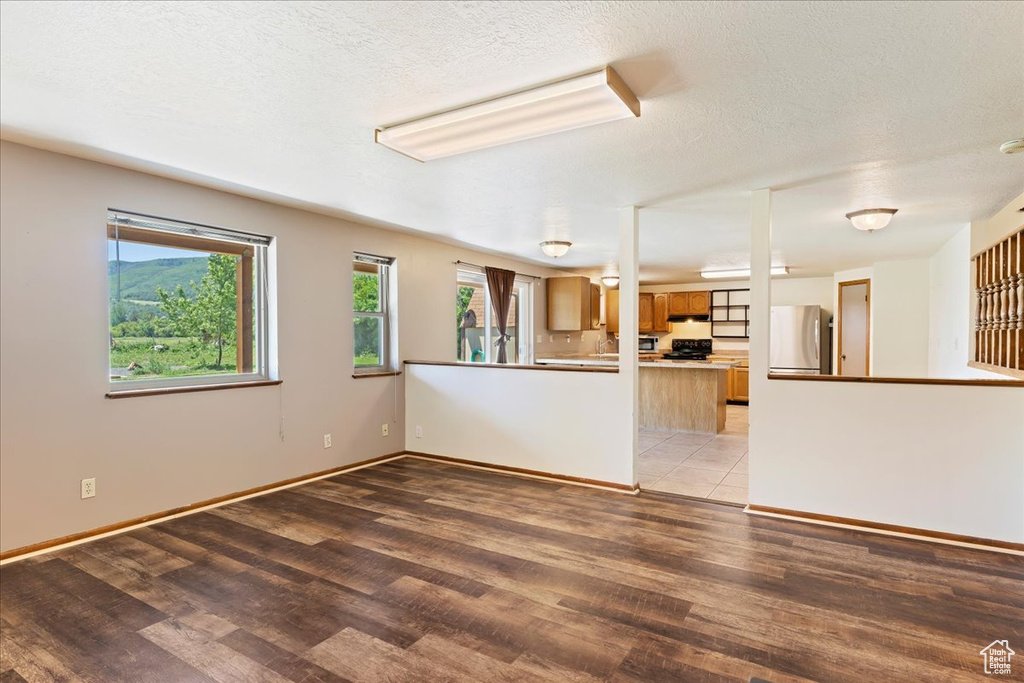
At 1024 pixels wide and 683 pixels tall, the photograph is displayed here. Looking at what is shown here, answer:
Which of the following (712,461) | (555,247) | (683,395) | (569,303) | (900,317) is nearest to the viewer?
(712,461)

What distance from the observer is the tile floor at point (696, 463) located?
14.2 feet

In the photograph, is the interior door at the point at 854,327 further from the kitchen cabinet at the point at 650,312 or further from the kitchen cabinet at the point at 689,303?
the kitchen cabinet at the point at 650,312

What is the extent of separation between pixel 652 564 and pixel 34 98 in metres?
3.81

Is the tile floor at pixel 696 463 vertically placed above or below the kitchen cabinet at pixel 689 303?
below

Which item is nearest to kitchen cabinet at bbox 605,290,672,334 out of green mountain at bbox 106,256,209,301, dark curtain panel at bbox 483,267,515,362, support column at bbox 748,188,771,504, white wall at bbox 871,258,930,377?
dark curtain panel at bbox 483,267,515,362

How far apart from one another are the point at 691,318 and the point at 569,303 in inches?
127

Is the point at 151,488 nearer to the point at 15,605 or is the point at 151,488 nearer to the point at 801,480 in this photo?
the point at 15,605

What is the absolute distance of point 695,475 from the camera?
15.6 feet

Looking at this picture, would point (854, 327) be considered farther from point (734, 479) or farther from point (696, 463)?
point (734, 479)

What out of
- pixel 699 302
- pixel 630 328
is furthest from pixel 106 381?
pixel 699 302

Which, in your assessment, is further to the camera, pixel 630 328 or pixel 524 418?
pixel 524 418

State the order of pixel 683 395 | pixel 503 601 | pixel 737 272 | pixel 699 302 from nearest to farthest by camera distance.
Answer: pixel 503 601, pixel 683 395, pixel 737 272, pixel 699 302

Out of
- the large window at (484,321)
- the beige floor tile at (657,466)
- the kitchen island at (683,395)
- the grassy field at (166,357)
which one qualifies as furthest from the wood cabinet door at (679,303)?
the grassy field at (166,357)

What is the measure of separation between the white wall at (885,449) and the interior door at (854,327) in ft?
17.8
